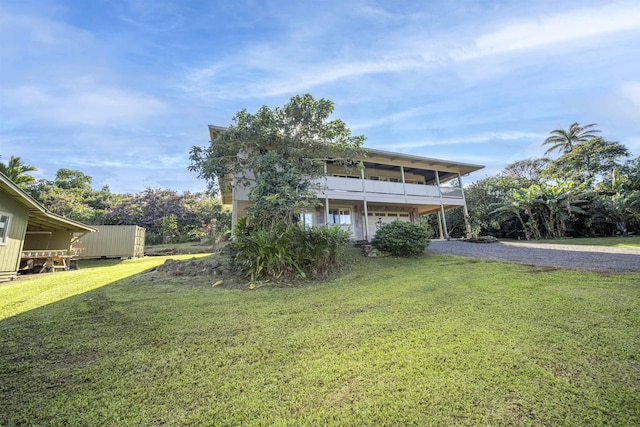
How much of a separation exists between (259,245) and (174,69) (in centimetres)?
Answer: 782

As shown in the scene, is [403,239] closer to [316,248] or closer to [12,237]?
[316,248]

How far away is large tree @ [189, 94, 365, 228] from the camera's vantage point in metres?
8.66

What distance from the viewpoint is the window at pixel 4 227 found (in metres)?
8.37

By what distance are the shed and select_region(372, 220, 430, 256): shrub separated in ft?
49.3

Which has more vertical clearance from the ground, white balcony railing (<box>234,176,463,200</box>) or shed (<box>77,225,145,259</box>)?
white balcony railing (<box>234,176,463,200</box>)

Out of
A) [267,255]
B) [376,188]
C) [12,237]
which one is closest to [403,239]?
[376,188]

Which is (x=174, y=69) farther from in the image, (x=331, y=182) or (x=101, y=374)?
(x=101, y=374)

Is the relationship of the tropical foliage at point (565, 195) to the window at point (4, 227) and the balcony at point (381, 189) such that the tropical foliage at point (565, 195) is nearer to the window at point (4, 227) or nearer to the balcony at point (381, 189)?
the balcony at point (381, 189)

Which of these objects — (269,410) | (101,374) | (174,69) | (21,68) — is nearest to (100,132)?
(21,68)

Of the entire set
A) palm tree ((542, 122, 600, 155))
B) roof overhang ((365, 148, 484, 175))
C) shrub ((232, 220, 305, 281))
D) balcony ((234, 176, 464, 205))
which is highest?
palm tree ((542, 122, 600, 155))

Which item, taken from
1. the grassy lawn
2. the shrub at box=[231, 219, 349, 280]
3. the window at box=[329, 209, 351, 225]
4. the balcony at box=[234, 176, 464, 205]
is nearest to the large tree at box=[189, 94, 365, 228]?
the shrub at box=[231, 219, 349, 280]

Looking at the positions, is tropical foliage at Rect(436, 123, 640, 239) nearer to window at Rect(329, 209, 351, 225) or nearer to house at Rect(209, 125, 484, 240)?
house at Rect(209, 125, 484, 240)

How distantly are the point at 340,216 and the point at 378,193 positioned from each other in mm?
2699

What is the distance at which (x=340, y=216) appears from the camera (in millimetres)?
15758
